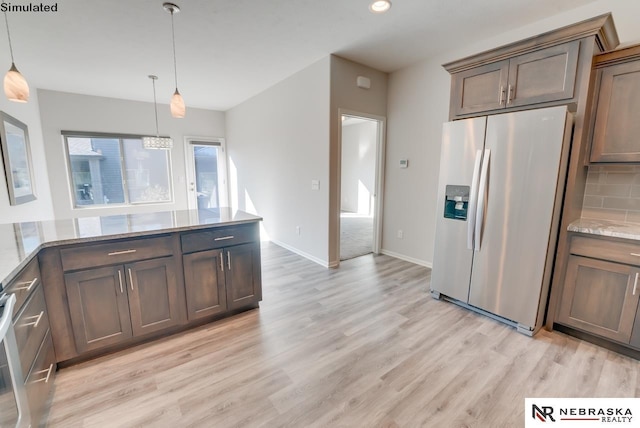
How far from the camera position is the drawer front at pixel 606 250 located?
1.86 meters

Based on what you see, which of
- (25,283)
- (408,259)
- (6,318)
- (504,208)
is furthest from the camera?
(408,259)

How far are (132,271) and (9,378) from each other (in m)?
0.92

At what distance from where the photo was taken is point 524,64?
221cm

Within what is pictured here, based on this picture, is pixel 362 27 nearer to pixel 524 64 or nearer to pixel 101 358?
pixel 524 64

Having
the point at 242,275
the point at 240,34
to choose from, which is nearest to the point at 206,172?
the point at 240,34

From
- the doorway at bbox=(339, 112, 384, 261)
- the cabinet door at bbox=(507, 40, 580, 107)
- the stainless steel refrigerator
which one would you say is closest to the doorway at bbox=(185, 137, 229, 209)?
the doorway at bbox=(339, 112, 384, 261)

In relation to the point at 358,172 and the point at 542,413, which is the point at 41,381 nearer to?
the point at 542,413

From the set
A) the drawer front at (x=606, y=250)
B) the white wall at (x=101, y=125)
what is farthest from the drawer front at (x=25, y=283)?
the white wall at (x=101, y=125)

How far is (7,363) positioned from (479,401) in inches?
89.5

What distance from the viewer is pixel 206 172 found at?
6.63 metres

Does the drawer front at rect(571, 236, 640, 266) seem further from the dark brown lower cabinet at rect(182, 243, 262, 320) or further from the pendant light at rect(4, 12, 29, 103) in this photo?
the pendant light at rect(4, 12, 29, 103)

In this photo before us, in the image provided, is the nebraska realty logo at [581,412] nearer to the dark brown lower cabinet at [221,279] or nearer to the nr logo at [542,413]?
the nr logo at [542,413]

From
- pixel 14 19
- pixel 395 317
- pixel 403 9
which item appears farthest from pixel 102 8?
pixel 395 317

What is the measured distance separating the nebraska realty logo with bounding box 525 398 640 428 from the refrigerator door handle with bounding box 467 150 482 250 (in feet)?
3.92
